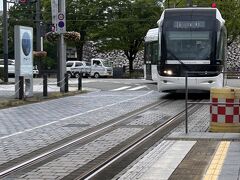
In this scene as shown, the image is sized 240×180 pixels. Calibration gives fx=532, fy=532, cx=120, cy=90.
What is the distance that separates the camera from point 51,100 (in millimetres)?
22156

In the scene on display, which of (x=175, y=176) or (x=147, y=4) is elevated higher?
(x=147, y=4)

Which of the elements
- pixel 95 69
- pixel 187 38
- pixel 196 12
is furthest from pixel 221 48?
pixel 95 69

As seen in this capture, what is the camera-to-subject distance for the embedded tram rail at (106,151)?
26.9 ft

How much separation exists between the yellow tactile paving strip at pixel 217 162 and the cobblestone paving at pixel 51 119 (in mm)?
3562

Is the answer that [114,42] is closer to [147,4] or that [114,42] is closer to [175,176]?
[147,4]

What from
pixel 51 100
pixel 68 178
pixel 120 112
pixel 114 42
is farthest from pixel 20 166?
pixel 114 42

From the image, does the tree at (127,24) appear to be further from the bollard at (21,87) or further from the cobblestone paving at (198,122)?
the cobblestone paving at (198,122)

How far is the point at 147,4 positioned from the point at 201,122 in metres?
44.0

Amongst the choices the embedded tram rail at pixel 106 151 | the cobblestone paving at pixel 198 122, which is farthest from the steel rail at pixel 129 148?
the cobblestone paving at pixel 198 122

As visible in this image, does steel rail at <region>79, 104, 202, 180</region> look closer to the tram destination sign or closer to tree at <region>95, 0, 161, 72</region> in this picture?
the tram destination sign

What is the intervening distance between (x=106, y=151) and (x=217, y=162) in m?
2.42

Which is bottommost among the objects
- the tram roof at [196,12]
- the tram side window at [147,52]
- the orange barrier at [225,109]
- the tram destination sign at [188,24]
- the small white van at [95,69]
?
the small white van at [95,69]

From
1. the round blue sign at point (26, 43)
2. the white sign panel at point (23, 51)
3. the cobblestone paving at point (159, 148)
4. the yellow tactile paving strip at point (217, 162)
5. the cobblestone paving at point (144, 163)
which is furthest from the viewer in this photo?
the round blue sign at point (26, 43)

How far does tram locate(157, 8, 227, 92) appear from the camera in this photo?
2064cm
